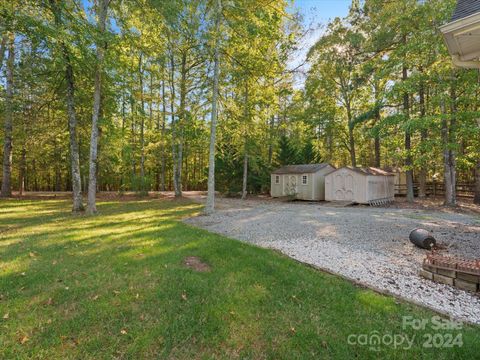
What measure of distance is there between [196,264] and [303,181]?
14496 mm

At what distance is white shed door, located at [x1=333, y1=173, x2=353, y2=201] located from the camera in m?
15.2

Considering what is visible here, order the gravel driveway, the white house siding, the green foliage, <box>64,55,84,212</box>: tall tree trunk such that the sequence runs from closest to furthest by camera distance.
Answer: the gravel driveway, <box>64,55,84,212</box>: tall tree trunk, the white house siding, the green foliage

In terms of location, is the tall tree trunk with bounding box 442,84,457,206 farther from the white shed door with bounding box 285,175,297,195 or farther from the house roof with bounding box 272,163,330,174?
the white shed door with bounding box 285,175,297,195

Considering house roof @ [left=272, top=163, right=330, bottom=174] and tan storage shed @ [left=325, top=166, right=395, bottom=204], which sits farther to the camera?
house roof @ [left=272, top=163, right=330, bottom=174]

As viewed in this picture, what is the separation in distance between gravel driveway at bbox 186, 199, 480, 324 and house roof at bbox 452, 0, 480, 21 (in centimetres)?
432

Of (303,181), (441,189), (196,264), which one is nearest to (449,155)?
(303,181)

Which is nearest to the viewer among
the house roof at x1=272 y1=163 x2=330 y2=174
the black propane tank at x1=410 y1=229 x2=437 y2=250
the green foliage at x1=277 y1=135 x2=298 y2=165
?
the black propane tank at x1=410 y1=229 x2=437 y2=250

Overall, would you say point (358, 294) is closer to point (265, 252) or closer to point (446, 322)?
point (446, 322)

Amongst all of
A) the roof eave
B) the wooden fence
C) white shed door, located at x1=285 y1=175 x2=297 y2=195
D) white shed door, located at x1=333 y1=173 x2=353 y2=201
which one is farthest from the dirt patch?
the wooden fence

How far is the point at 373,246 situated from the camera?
5629 millimetres

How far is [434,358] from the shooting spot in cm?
220

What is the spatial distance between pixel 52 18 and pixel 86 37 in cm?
150

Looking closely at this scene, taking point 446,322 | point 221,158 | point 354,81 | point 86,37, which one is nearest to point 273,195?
point 221,158

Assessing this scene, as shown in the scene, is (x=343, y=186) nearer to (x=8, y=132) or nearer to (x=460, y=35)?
(x=460, y=35)
